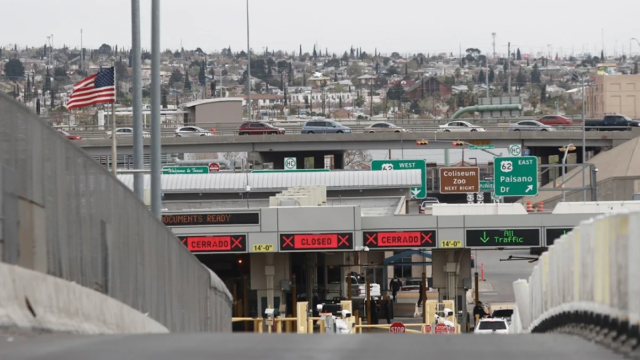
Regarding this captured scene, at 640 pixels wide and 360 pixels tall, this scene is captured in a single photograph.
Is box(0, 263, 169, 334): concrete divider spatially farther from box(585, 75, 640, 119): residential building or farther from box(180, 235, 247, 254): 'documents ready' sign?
box(585, 75, 640, 119): residential building

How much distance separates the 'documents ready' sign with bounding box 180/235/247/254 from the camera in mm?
37219

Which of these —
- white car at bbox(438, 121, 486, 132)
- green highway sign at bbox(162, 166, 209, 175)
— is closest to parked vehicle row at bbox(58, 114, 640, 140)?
white car at bbox(438, 121, 486, 132)

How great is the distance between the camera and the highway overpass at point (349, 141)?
8738 centimetres

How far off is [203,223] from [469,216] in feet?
29.2

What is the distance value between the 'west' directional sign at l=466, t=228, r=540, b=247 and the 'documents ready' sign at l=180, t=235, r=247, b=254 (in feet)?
25.1

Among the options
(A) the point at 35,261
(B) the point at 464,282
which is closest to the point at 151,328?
(A) the point at 35,261

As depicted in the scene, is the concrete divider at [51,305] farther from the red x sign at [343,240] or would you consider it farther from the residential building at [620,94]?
the residential building at [620,94]

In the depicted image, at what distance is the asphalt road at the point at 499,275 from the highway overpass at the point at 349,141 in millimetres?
9449

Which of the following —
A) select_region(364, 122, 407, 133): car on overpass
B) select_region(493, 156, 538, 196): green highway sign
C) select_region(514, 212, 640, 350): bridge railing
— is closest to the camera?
select_region(514, 212, 640, 350): bridge railing

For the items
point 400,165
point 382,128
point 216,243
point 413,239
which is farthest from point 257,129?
point 413,239

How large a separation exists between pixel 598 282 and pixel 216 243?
1128 inches

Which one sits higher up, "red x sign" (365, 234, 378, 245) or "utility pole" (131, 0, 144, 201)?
"utility pole" (131, 0, 144, 201)

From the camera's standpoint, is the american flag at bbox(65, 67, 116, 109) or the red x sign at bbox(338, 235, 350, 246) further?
the red x sign at bbox(338, 235, 350, 246)

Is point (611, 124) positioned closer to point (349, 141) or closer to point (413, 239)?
point (349, 141)
